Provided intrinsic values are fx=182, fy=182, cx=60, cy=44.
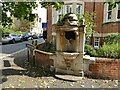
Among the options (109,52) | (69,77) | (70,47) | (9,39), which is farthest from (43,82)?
(9,39)

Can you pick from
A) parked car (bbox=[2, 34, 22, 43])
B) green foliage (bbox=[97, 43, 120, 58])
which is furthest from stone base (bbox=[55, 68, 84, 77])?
parked car (bbox=[2, 34, 22, 43])

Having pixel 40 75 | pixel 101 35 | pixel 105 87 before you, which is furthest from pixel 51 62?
pixel 101 35

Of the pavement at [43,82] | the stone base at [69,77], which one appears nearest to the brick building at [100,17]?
the stone base at [69,77]

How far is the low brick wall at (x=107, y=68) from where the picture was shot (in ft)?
23.9

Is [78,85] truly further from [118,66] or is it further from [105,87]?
[118,66]

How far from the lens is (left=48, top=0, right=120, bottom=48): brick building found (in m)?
14.2

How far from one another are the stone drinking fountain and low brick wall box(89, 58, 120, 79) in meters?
0.70

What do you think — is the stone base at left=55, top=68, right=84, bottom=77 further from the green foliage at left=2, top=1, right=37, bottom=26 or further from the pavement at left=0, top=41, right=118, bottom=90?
the green foliage at left=2, top=1, right=37, bottom=26

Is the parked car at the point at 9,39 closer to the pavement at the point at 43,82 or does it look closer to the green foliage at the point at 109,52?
the pavement at the point at 43,82

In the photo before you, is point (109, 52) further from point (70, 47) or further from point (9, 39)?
point (9, 39)

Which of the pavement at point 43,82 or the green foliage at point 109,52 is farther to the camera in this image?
the green foliage at point 109,52

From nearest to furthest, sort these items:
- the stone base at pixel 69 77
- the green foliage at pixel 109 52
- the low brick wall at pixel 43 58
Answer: the stone base at pixel 69 77
the green foliage at pixel 109 52
the low brick wall at pixel 43 58

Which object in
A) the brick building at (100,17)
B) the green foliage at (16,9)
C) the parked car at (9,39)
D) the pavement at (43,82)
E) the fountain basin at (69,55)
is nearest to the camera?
the pavement at (43,82)

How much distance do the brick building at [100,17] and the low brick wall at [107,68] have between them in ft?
22.6
